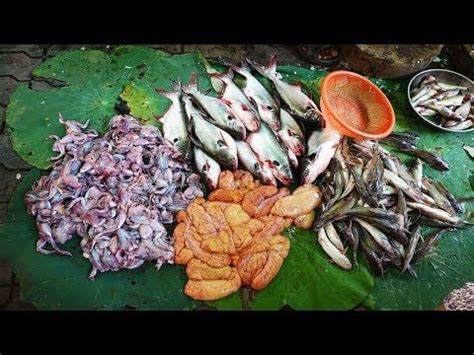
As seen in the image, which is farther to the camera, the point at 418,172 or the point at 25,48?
the point at 25,48

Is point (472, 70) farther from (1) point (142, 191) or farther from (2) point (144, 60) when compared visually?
(1) point (142, 191)

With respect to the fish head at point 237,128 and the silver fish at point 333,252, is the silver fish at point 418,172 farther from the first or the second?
the fish head at point 237,128

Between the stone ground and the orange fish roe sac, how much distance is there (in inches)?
59.3

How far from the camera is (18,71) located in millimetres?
5762

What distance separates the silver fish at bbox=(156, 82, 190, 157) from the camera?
4969mm

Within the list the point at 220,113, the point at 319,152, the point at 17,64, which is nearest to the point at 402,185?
the point at 319,152

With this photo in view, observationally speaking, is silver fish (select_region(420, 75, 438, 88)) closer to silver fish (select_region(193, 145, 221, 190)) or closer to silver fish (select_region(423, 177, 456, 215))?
silver fish (select_region(423, 177, 456, 215))

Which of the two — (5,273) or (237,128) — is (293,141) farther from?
(5,273)

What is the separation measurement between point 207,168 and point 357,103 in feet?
6.63

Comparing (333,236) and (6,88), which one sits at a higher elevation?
(6,88)

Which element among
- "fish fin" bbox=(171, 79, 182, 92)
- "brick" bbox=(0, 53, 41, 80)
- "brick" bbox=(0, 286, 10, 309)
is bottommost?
"brick" bbox=(0, 286, 10, 309)

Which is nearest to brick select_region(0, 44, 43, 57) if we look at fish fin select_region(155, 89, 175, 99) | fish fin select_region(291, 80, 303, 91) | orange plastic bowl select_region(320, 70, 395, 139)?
fish fin select_region(155, 89, 175, 99)

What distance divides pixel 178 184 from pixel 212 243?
2.43 feet

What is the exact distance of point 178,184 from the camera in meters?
4.80
